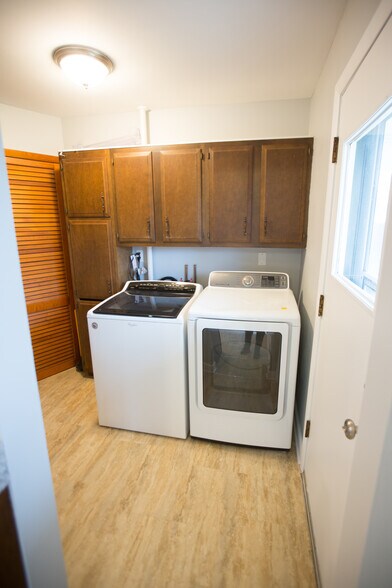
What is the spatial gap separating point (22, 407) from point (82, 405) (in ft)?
6.24

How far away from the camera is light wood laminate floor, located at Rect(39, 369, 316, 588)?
1.27 m

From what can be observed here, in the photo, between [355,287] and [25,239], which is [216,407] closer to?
[355,287]

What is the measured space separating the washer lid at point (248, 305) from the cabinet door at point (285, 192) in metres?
0.43

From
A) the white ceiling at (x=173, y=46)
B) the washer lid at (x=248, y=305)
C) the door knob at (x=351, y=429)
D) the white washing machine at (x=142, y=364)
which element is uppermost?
the white ceiling at (x=173, y=46)

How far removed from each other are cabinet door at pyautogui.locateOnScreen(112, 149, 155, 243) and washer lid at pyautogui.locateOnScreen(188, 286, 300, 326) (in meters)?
0.76

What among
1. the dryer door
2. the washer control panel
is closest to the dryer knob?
the washer control panel

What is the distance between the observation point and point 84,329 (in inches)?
106

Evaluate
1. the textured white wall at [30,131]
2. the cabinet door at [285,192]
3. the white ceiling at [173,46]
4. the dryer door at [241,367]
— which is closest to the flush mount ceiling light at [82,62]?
the white ceiling at [173,46]

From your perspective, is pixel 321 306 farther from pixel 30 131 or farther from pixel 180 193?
pixel 30 131

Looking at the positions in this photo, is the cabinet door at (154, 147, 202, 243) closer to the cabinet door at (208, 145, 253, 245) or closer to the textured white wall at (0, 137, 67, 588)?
the cabinet door at (208, 145, 253, 245)

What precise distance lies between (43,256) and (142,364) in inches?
57.3

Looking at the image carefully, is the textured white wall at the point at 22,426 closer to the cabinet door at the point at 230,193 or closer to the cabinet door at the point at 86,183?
the cabinet door at the point at 230,193

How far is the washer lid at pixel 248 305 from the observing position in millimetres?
1722

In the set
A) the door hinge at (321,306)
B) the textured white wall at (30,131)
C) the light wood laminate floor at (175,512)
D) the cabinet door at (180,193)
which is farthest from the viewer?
the textured white wall at (30,131)
